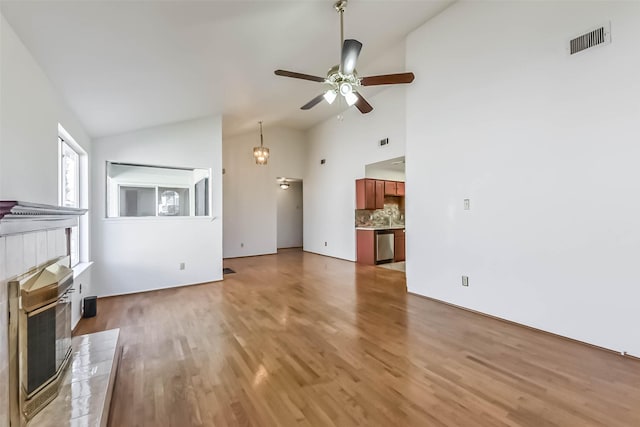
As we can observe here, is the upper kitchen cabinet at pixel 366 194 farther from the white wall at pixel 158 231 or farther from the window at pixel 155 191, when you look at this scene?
the window at pixel 155 191

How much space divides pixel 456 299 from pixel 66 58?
15.7 feet

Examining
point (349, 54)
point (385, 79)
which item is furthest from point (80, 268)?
point (385, 79)

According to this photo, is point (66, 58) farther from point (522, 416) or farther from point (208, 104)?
point (522, 416)

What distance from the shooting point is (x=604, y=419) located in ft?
5.57

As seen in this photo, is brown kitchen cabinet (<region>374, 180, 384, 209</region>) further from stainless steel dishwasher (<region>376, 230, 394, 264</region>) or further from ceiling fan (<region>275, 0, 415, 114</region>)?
ceiling fan (<region>275, 0, 415, 114</region>)

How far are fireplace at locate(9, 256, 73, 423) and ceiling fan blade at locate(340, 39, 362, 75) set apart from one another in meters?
2.89

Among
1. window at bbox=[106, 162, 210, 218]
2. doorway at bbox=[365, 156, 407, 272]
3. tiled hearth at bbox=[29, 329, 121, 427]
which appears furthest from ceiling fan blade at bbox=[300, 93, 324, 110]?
tiled hearth at bbox=[29, 329, 121, 427]

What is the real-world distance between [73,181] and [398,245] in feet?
21.7

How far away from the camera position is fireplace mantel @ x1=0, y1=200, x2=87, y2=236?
123 cm

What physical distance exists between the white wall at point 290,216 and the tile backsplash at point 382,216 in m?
3.69

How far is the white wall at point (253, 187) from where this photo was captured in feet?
26.0

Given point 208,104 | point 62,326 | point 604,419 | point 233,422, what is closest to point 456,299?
point 604,419

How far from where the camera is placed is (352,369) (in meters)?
2.25

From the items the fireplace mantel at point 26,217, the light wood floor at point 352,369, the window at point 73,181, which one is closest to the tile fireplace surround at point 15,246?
the fireplace mantel at point 26,217
